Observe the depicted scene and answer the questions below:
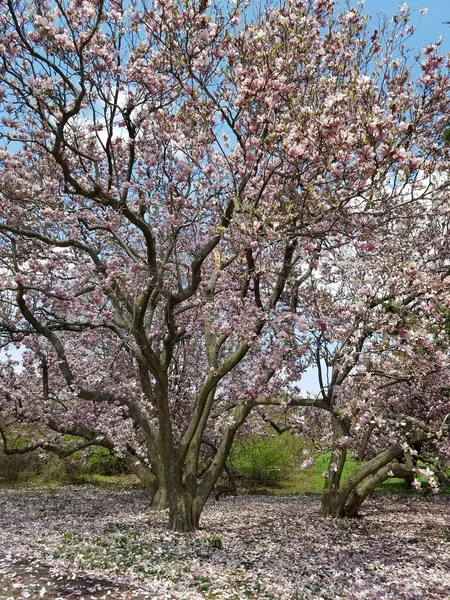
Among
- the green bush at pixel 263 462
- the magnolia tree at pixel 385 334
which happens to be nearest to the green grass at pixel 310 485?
the green bush at pixel 263 462

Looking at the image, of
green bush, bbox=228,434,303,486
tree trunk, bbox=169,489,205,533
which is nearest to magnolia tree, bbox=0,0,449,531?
tree trunk, bbox=169,489,205,533

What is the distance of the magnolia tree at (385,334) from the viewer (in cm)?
771

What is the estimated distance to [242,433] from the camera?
18.0 m

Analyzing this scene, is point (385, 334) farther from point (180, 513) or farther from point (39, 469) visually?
point (39, 469)

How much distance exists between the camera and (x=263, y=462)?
21438mm

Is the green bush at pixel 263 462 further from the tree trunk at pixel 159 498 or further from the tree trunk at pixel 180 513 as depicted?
the tree trunk at pixel 180 513

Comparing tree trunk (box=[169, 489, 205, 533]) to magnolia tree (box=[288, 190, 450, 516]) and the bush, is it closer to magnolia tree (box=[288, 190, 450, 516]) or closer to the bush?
magnolia tree (box=[288, 190, 450, 516])

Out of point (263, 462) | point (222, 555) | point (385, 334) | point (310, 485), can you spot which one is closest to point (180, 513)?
point (222, 555)

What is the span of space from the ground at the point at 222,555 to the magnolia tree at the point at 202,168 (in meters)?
1.38

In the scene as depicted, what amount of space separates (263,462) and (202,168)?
15.5m

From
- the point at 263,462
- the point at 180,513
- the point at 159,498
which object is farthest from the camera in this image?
the point at 263,462

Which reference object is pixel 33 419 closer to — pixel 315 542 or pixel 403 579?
pixel 315 542

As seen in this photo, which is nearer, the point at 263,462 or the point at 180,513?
the point at 180,513

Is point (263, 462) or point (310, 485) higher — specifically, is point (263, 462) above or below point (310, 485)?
above
